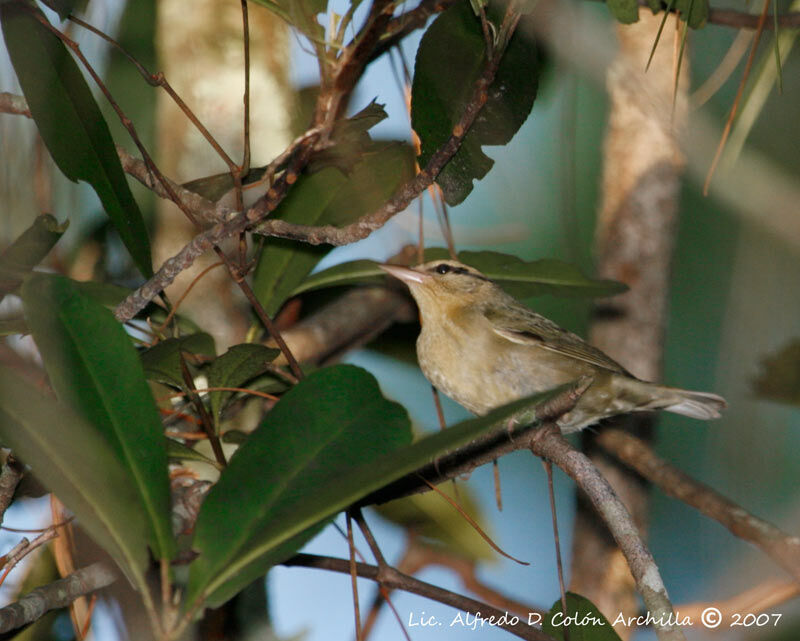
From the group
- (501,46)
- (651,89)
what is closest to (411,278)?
(651,89)

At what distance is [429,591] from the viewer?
168 centimetres

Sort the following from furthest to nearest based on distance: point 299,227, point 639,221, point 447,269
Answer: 1. point 639,221
2. point 447,269
3. point 299,227

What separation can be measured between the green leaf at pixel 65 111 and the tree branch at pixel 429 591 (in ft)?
2.69

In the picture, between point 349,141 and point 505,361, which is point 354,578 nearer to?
point 349,141

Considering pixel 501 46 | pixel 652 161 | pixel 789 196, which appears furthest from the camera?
pixel 652 161

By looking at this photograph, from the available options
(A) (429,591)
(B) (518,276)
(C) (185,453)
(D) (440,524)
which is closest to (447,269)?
(B) (518,276)

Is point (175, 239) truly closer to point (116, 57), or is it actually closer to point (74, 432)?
point (116, 57)

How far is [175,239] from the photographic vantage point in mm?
2977

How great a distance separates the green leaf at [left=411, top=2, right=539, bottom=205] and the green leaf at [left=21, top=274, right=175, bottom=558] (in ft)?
2.89

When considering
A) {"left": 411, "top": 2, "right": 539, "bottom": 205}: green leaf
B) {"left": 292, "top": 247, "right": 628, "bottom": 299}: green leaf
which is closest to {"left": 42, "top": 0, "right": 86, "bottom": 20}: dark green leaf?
{"left": 411, "top": 2, "right": 539, "bottom": 205}: green leaf

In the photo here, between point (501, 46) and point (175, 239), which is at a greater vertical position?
point (501, 46)

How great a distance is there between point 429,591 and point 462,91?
3.65ft

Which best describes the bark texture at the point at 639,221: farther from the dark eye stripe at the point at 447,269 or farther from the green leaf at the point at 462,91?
the green leaf at the point at 462,91

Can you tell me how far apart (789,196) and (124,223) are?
1.95m
